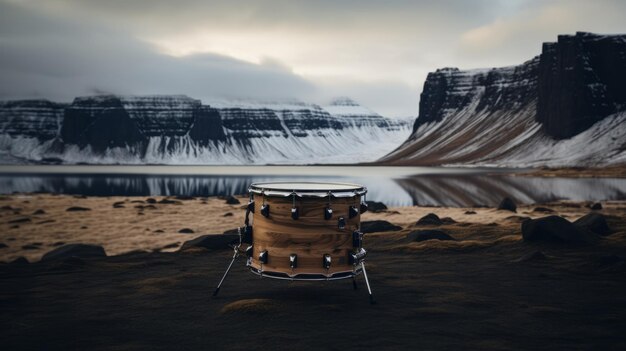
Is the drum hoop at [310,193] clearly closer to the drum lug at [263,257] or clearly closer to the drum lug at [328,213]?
the drum lug at [328,213]

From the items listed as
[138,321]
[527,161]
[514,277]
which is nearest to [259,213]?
[138,321]

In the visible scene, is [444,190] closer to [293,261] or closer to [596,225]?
[596,225]

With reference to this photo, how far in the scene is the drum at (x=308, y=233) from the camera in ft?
36.2

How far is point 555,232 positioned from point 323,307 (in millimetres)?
10521

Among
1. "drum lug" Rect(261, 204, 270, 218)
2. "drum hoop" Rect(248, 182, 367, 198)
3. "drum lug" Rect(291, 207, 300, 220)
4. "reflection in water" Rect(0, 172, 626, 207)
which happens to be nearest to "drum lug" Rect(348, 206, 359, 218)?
"drum hoop" Rect(248, 182, 367, 198)

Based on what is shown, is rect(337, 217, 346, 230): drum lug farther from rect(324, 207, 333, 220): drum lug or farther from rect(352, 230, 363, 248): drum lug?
rect(352, 230, 363, 248): drum lug

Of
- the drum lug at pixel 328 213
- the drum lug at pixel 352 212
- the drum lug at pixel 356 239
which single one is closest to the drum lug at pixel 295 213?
the drum lug at pixel 328 213

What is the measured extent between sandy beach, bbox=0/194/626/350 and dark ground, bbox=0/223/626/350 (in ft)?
0.09

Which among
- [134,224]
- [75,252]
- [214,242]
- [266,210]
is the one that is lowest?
[134,224]

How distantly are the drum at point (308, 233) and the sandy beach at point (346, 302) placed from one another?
647 millimetres

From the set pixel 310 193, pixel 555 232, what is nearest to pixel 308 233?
pixel 310 193

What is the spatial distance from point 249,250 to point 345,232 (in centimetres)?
206

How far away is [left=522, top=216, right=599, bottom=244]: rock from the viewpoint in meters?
17.9

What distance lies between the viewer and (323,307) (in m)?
10.6
